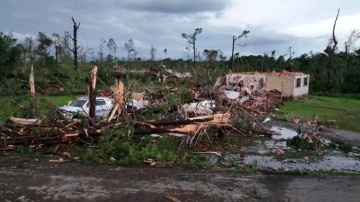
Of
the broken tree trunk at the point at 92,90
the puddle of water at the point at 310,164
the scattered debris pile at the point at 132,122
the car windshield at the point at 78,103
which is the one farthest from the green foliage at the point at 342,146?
the car windshield at the point at 78,103

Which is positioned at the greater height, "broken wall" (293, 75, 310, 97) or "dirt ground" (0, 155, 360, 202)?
"broken wall" (293, 75, 310, 97)

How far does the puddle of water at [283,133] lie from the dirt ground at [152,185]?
5.61 metres

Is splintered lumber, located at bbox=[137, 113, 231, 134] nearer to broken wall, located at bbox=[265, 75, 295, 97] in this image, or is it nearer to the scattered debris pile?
the scattered debris pile

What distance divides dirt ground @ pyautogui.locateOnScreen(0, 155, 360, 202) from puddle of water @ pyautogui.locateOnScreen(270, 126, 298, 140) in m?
5.61

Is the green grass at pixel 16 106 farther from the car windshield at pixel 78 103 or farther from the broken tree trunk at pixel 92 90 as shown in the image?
the car windshield at pixel 78 103

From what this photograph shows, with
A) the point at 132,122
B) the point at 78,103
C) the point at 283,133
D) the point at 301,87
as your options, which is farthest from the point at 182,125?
the point at 301,87

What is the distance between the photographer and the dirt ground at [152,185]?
7.77 meters

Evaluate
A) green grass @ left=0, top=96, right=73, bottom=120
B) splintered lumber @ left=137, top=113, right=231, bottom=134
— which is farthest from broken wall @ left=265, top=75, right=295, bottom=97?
green grass @ left=0, top=96, right=73, bottom=120

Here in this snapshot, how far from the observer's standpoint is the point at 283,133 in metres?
16.6

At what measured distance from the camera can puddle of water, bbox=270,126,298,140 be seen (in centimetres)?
1546

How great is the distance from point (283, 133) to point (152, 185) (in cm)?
932

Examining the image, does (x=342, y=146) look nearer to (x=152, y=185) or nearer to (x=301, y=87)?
(x=152, y=185)

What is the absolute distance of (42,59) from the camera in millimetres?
38000

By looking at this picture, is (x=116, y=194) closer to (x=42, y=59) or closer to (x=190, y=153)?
(x=190, y=153)
